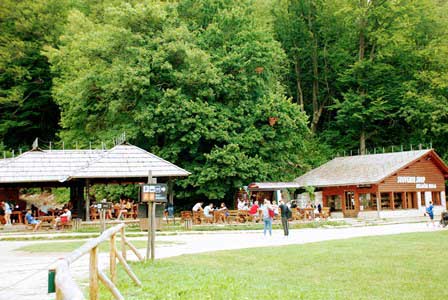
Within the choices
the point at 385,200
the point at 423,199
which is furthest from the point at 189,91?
the point at 423,199

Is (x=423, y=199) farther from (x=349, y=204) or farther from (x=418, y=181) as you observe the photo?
(x=349, y=204)

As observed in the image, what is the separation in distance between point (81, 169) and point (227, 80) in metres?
15.0

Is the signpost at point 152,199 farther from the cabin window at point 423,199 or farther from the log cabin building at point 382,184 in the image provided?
the cabin window at point 423,199

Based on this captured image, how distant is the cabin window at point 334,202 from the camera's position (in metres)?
41.5

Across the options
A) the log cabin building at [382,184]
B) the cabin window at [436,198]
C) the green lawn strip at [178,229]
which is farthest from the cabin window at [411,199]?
the green lawn strip at [178,229]

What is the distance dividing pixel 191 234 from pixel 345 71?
30308 mm

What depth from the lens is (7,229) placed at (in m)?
27.0

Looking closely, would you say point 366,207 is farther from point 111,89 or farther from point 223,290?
point 223,290

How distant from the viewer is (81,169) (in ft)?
90.8

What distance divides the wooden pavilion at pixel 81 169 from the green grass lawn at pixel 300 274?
13760 mm

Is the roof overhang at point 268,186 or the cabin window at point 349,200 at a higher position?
the roof overhang at point 268,186

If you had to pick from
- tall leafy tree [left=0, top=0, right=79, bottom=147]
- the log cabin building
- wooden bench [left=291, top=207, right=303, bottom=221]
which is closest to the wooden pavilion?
wooden bench [left=291, top=207, right=303, bottom=221]

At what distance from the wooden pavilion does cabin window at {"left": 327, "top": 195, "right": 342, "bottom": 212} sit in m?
16.8

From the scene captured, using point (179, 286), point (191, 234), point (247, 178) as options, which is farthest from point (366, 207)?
point (179, 286)
